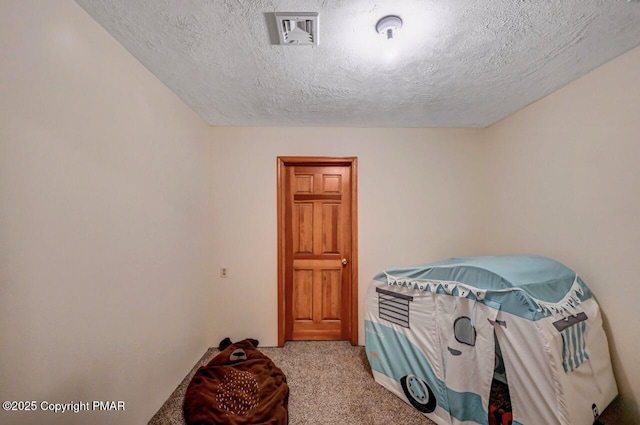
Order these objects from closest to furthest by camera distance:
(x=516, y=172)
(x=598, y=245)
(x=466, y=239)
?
(x=598, y=245) → (x=516, y=172) → (x=466, y=239)

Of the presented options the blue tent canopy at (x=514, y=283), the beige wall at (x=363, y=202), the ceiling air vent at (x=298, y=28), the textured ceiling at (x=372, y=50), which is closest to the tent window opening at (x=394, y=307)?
the blue tent canopy at (x=514, y=283)

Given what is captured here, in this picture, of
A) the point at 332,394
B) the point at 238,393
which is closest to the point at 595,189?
the point at 332,394

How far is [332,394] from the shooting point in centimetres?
174

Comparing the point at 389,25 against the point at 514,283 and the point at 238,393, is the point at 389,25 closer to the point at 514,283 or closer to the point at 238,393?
the point at 514,283

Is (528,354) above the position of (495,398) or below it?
above

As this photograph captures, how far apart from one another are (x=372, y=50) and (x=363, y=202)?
1.47m

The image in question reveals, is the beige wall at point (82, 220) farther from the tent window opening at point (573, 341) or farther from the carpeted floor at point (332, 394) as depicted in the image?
the tent window opening at point (573, 341)

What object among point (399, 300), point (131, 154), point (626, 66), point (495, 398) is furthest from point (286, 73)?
point (495, 398)

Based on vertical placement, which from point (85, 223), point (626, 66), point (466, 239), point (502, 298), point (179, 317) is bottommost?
point (179, 317)

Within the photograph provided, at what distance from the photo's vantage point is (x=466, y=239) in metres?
2.50

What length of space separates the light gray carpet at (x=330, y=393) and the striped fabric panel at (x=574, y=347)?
947mm

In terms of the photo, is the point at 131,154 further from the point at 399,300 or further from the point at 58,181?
the point at 399,300

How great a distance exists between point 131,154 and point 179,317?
138 cm

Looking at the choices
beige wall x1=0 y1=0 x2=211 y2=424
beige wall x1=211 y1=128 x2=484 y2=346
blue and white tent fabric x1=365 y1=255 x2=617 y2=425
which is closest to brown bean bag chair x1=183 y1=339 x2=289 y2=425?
beige wall x1=0 y1=0 x2=211 y2=424
